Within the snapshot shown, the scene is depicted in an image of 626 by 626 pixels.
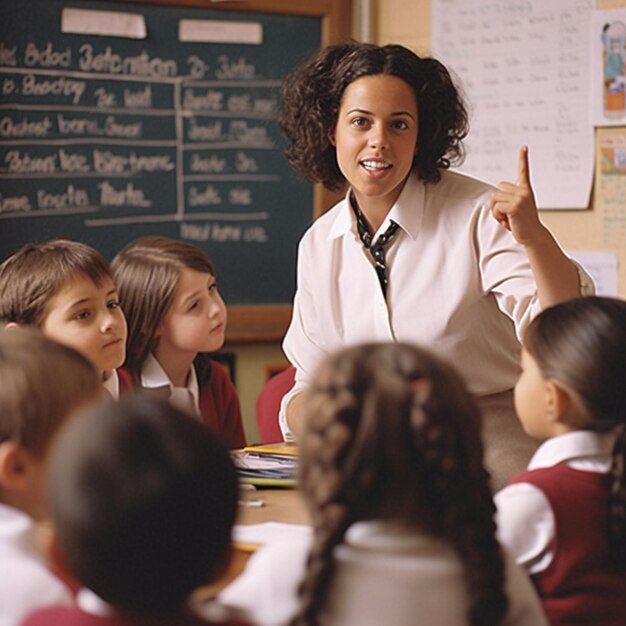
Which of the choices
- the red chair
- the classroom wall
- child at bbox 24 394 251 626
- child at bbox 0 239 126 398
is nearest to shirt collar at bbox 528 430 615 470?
child at bbox 24 394 251 626

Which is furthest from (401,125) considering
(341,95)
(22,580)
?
(22,580)

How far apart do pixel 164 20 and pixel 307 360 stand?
1571mm

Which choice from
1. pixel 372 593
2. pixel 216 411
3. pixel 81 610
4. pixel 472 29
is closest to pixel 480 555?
pixel 372 593

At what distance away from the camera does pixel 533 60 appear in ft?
13.4

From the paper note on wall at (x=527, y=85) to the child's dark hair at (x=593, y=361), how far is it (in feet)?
7.79

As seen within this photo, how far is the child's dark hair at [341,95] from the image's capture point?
2.80 meters

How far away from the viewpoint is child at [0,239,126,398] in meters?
2.56

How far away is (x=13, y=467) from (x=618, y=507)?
0.74 m

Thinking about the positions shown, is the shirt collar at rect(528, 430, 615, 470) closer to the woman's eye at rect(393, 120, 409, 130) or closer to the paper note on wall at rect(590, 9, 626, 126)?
the woman's eye at rect(393, 120, 409, 130)

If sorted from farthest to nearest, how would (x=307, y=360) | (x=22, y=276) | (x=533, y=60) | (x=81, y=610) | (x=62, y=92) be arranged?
1. (x=533, y=60)
2. (x=62, y=92)
3. (x=307, y=360)
4. (x=22, y=276)
5. (x=81, y=610)

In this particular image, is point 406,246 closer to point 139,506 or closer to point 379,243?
point 379,243

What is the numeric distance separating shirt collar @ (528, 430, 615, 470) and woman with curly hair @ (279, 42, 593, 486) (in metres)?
0.99

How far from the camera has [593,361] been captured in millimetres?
1621

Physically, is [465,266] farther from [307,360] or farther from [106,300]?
[106,300]
